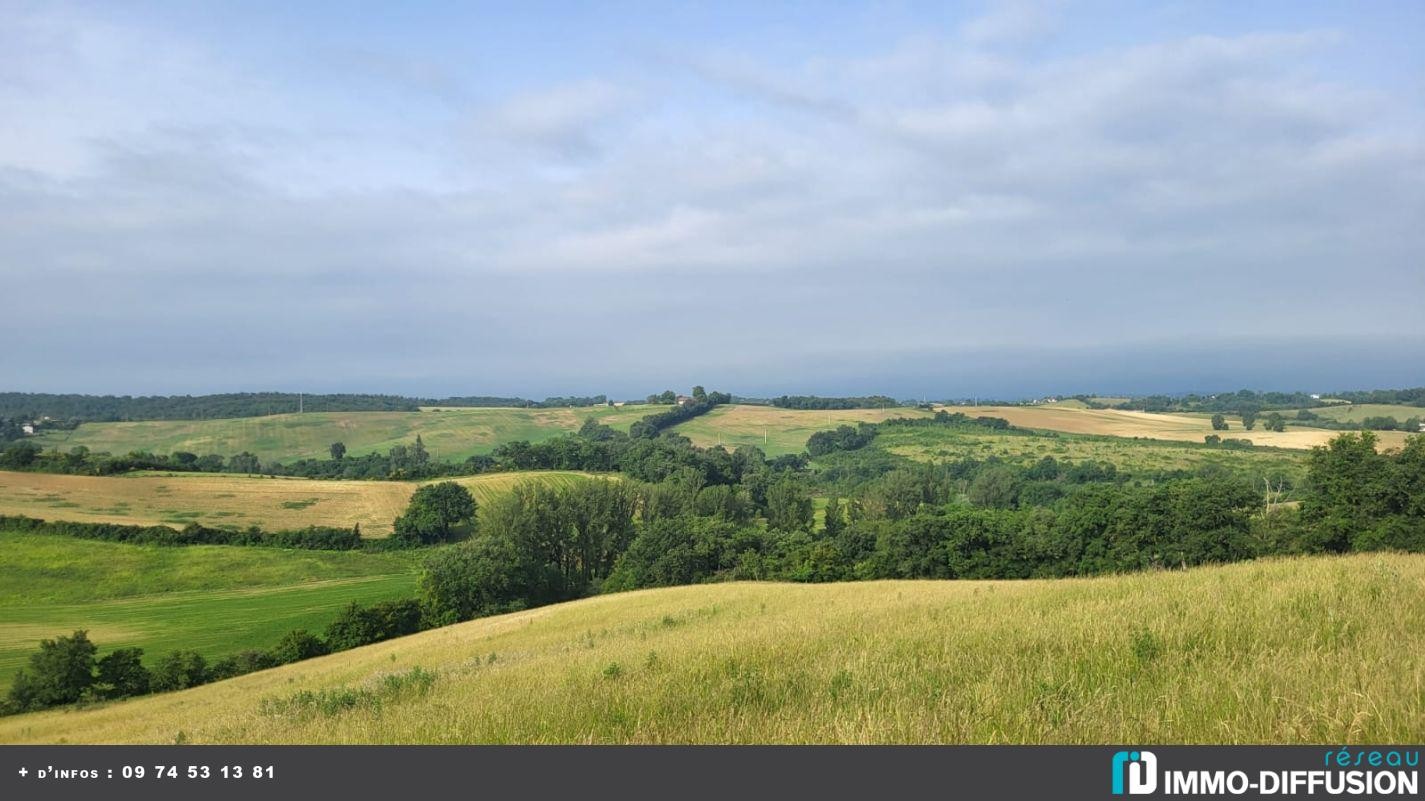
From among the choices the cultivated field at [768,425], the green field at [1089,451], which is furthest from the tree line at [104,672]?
the cultivated field at [768,425]

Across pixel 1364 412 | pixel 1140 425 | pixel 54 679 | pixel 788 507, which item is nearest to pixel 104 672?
pixel 54 679

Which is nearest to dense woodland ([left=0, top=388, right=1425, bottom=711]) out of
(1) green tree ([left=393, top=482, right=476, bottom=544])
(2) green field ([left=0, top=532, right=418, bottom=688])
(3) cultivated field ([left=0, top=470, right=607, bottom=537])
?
(1) green tree ([left=393, top=482, right=476, bottom=544])

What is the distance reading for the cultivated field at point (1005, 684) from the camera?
5039 mm

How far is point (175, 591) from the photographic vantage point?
208 ft

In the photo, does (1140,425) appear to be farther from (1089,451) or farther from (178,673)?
(178,673)

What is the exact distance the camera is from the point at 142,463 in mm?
98375

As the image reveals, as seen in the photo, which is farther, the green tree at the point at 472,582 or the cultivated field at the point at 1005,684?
the green tree at the point at 472,582

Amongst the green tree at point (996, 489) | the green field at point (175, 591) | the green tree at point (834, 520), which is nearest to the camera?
the green field at point (175, 591)

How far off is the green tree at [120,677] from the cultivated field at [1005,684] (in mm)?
33922

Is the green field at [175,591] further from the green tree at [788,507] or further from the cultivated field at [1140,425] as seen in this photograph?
the cultivated field at [1140,425]

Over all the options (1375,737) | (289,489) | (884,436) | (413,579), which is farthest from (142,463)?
(884,436)
